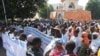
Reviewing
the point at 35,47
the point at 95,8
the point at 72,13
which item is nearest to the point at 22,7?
the point at 35,47

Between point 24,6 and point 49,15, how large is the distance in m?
61.3

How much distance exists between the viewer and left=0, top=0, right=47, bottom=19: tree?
127ft

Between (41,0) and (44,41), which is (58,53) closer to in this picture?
(44,41)

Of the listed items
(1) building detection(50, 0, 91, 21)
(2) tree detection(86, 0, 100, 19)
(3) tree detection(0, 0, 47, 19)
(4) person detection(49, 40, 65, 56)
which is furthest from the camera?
(2) tree detection(86, 0, 100, 19)

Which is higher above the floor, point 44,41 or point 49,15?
point 44,41

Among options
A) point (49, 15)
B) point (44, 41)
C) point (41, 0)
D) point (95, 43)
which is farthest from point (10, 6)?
point (49, 15)

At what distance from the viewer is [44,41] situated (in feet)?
32.8

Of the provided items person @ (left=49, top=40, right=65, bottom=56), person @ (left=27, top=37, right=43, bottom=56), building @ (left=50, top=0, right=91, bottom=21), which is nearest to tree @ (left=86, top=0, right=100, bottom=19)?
building @ (left=50, top=0, right=91, bottom=21)

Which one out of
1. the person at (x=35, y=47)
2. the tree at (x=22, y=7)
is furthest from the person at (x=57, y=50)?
the tree at (x=22, y=7)

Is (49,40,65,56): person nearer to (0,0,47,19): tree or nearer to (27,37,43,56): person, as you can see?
(27,37,43,56): person

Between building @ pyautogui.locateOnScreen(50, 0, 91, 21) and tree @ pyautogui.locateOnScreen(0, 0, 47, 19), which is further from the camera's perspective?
building @ pyautogui.locateOnScreen(50, 0, 91, 21)

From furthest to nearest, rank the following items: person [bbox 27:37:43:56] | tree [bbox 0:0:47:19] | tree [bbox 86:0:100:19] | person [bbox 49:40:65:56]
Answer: tree [bbox 86:0:100:19]
tree [bbox 0:0:47:19]
person [bbox 49:40:65:56]
person [bbox 27:37:43:56]

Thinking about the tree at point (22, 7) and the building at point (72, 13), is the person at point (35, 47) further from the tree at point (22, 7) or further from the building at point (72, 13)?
the building at point (72, 13)

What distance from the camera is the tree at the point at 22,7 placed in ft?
127
